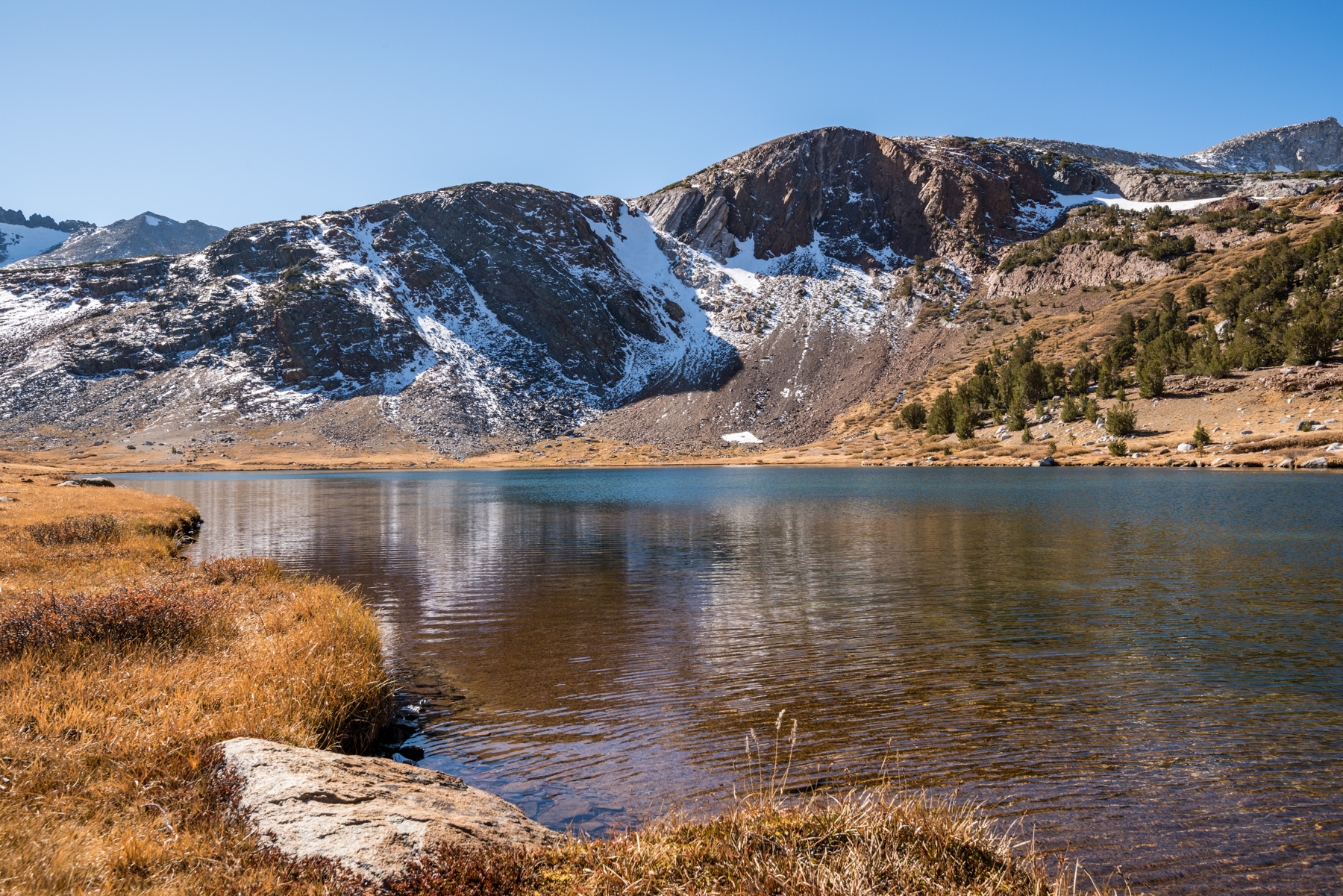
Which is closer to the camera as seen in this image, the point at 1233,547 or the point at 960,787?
the point at 960,787

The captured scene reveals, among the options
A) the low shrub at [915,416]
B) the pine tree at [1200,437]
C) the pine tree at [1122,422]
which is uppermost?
the low shrub at [915,416]

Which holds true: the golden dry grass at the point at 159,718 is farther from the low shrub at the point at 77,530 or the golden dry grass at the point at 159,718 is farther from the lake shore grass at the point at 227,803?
the low shrub at the point at 77,530

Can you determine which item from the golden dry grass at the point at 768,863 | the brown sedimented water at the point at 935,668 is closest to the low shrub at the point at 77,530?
the brown sedimented water at the point at 935,668

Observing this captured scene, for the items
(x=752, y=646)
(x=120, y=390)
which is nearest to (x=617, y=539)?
(x=752, y=646)

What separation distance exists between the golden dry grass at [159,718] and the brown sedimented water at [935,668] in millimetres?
2254

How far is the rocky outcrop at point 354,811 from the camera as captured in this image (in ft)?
18.8

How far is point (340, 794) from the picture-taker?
6.55 m

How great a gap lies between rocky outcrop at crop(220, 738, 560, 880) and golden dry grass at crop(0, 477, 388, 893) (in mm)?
316

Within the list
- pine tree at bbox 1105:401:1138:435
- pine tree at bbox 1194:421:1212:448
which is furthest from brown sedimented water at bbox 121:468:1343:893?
pine tree at bbox 1105:401:1138:435

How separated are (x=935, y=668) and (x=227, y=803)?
12.7 m

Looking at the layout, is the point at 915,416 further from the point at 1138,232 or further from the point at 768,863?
the point at 768,863

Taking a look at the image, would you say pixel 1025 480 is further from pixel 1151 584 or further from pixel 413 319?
pixel 413 319

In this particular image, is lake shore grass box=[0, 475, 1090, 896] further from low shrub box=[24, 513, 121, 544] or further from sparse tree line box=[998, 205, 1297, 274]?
sparse tree line box=[998, 205, 1297, 274]

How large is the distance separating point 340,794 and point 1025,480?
74924 millimetres
